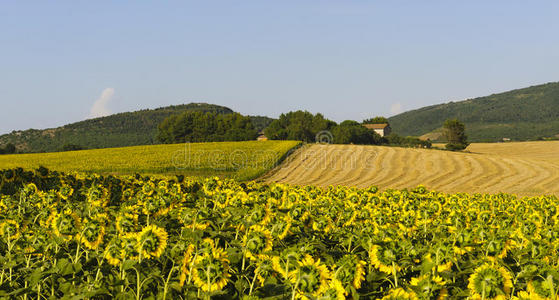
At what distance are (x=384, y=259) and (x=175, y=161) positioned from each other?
47.2 m

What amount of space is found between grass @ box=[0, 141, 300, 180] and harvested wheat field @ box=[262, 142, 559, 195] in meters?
2.48

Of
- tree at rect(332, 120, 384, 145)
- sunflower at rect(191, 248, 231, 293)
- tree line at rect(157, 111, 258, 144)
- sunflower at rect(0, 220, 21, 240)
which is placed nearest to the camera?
sunflower at rect(191, 248, 231, 293)

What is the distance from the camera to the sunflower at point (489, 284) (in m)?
3.03

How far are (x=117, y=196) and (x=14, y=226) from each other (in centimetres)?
469

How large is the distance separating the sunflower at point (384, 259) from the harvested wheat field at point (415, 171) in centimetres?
3193

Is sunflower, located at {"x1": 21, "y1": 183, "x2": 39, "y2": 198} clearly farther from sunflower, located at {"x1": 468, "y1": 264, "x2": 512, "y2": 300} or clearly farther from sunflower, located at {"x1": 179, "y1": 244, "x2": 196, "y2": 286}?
sunflower, located at {"x1": 468, "y1": 264, "x2": 512, "y2": 300}

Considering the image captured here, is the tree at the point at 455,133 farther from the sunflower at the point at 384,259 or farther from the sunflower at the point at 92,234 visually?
the sunflower at the point at 92,234

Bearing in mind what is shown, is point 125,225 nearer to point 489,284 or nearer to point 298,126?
point 489,284

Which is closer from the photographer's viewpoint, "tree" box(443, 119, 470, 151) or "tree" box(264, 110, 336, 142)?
"tree" box(443, 119, 470, 151)

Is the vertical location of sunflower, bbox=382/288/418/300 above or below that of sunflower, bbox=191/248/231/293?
below

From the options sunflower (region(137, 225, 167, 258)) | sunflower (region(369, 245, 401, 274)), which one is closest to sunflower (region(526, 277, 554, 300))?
sunflower (region(369, 245, 401, 274))

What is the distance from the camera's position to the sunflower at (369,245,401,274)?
12.0 feet

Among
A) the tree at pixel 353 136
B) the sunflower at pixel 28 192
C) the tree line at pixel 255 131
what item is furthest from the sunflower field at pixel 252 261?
the tree at pixel 353 136

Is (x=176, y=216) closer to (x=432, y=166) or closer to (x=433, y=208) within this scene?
(x=433, y=208)
